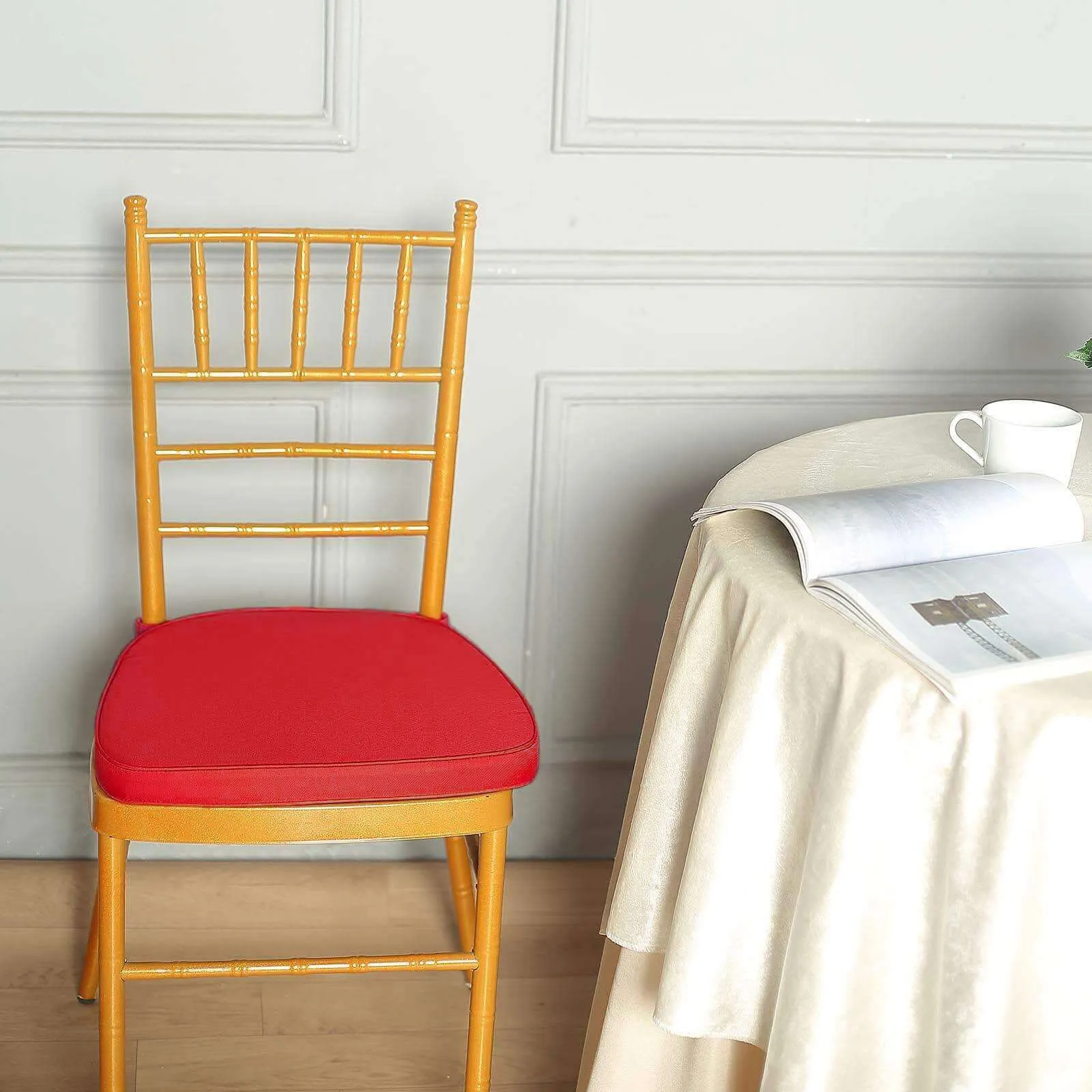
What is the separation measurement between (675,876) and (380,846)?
43.6 inches

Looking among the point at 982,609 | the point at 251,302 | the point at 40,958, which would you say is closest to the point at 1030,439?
the point at 982,609

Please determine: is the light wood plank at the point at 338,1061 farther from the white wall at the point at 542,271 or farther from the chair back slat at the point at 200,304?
the chair back slat at the point at 200,304

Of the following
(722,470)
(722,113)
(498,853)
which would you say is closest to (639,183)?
(722,113)

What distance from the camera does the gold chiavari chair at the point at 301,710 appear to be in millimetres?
1461

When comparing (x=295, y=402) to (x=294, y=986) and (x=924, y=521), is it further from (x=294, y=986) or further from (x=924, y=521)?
(x=924, y=521)

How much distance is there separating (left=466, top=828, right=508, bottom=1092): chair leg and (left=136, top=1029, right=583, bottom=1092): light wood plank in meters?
0.23

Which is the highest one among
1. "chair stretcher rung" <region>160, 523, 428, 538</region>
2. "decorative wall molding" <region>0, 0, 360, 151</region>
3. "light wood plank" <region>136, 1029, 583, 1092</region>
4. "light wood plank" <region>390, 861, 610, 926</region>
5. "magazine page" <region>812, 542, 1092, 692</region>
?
"decorative wall molding" <region>0, 0, 360, 151</region>

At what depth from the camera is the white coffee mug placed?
1.40m

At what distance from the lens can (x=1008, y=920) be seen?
1044 mm

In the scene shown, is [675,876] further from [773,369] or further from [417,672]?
[773,369]

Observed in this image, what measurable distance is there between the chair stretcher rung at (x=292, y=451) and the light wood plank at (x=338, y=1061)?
839mm

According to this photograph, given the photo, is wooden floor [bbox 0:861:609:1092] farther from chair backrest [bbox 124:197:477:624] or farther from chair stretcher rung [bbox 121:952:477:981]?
chair backrest [bbox 124:197:477:624]

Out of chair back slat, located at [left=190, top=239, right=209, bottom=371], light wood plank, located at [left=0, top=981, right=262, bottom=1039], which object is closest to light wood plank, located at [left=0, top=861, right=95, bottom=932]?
light wood plank, located at [left=0, top=981, right=262, bottom=1039]

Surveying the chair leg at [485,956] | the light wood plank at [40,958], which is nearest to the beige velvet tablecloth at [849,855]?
the chair leg at [485,956]
